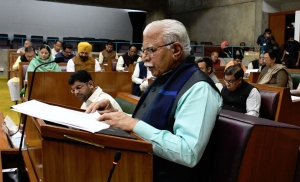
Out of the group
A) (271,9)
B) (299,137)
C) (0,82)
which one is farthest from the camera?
(271,9)

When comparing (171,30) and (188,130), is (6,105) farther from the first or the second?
(188,130)

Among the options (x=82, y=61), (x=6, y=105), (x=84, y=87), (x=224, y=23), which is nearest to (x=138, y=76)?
(x=82, y=61)

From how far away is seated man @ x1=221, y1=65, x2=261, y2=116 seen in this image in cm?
285

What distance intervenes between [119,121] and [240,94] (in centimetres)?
201

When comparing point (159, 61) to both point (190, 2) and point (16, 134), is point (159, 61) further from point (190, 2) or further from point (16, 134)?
point (190, 2)

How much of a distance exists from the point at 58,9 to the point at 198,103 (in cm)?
1309

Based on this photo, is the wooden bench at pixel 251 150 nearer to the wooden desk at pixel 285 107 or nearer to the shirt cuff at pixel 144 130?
the shirt cuff at pixel 144 130

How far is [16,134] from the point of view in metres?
2.16

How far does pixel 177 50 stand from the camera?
1258 mm

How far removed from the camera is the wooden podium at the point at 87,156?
3.04ft

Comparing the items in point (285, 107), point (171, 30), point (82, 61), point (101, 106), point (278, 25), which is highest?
point (278, 25)

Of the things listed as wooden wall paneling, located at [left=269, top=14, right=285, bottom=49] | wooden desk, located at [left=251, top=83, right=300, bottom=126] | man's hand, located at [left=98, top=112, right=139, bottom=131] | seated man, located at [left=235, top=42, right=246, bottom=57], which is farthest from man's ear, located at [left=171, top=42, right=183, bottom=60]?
wooden wall paneling, located at [left=269, top=14, right=285, bottom=49]

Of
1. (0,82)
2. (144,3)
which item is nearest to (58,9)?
(144,3)

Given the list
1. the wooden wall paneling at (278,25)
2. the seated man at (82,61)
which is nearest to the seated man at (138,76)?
the seated man at (82,61)
